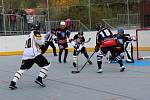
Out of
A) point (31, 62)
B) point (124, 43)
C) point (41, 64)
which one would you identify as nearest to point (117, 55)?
point (124, 43)

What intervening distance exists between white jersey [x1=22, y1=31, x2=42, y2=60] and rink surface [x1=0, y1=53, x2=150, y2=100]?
83 centimetres

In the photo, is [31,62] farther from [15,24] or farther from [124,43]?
[15,24]

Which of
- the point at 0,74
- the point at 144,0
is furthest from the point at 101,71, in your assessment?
the point at 144,0

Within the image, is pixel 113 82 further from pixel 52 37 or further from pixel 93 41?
pixel 93 41

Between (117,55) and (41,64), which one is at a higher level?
(41,64)

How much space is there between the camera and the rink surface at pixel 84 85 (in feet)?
32.7

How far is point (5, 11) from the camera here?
23.8 m

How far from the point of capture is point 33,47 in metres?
11.1

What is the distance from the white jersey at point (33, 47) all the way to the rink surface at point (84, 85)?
32.5 inches

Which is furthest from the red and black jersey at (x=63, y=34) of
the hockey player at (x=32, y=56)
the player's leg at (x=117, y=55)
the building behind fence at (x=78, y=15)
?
the building behind fence at (x=78, y=15)

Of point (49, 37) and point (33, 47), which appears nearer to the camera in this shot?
point (33, 47)

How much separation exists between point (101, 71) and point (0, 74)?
10.4ft

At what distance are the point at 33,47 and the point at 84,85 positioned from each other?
A: 163cm

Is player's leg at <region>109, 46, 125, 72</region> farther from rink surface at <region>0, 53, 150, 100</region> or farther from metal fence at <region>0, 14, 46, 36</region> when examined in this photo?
metal fence at <region>0, 14, 46, 36</region>
